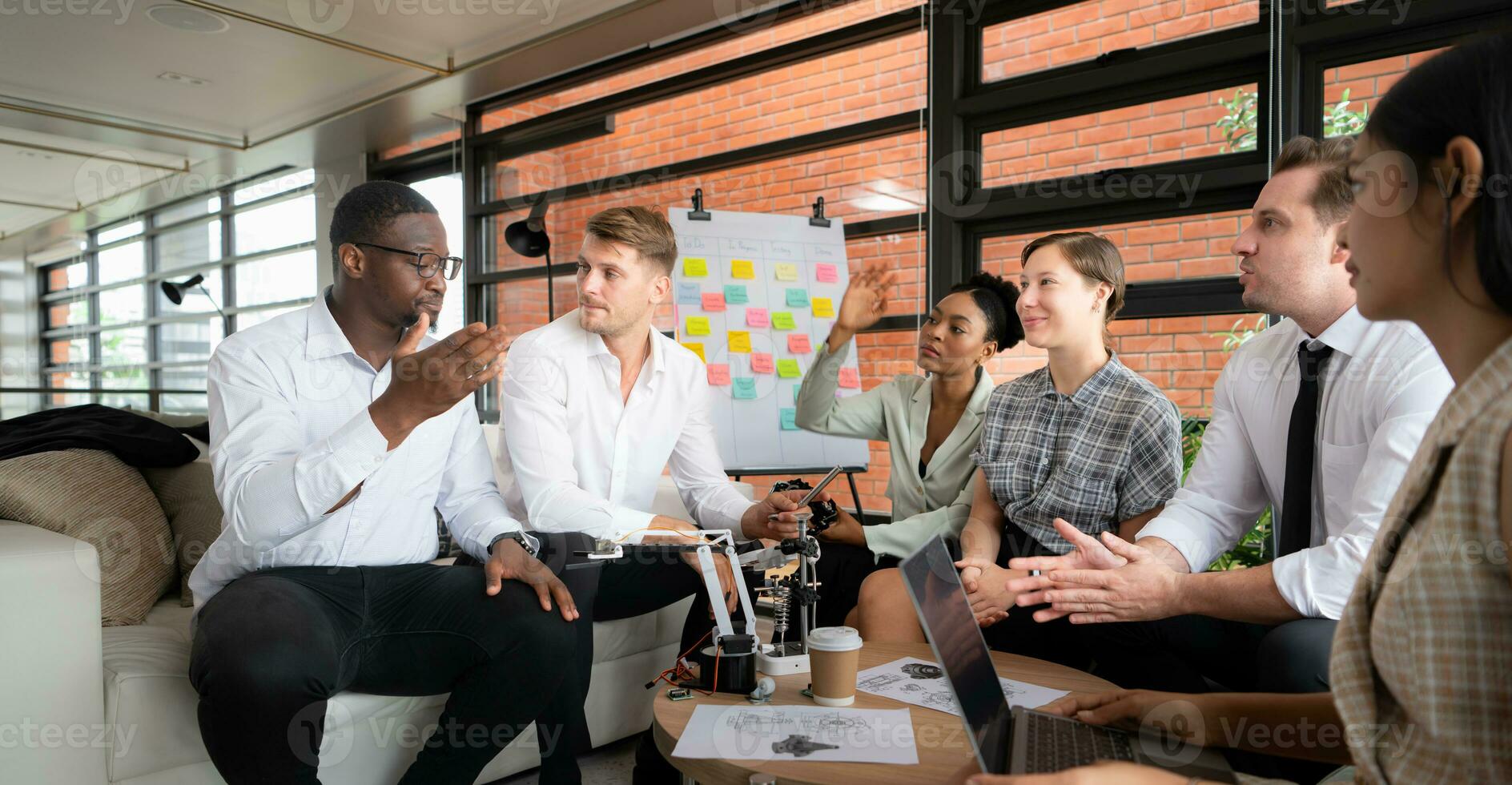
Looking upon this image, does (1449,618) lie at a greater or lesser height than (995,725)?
greater

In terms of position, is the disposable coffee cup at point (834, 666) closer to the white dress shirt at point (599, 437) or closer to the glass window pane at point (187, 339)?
the white dress shirt at point (599, 437)

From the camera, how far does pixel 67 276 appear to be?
624cm

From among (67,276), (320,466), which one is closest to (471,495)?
(320,466)

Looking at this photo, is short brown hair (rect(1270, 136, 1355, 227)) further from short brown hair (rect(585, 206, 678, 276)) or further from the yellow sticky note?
the yellow sticky note

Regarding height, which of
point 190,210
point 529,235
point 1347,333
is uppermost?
point 190,210

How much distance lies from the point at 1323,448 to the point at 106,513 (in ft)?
8.94

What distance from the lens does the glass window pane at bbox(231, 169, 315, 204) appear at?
6832 millimetres

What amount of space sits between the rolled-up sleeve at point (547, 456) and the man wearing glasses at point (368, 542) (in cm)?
17

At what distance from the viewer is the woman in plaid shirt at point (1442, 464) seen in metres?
0.73

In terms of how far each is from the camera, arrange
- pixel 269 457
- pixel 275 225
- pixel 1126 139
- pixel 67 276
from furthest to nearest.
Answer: pixel 275 225 < pixel 67 276 < pixel 1126 139 < pixel 269 457

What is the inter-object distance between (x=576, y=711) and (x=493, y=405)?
14.4 feet

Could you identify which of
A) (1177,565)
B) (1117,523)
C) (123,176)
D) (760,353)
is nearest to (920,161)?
(760,353)

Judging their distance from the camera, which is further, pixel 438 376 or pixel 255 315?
pixel 255 315

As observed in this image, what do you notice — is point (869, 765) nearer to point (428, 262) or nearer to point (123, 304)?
point (428, 262)
